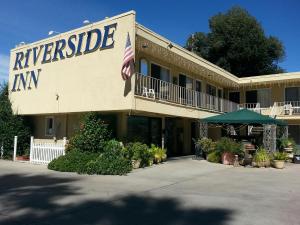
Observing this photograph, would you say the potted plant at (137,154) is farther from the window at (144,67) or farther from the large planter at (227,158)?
the large planter at (227,158)

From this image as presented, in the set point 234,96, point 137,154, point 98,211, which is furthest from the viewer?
point 234,96

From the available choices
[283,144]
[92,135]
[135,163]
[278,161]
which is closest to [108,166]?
[135,163]

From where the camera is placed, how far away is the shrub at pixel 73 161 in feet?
49.2

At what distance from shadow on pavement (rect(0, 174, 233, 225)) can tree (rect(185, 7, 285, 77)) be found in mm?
31705

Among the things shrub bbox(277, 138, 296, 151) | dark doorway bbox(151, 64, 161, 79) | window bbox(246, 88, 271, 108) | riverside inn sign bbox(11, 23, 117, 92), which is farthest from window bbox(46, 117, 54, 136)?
window bbox(246, 88, 271, 108)

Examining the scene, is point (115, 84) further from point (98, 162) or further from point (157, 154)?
point (157, 154)

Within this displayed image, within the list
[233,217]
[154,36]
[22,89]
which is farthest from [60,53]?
[233,217]

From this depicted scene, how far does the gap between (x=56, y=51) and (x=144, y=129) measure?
6179 millimetres

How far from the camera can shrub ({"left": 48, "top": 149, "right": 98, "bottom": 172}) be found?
1501 centimetres

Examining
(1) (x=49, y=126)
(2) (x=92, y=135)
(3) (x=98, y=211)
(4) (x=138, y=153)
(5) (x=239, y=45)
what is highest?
(5) (x=239, y=45)

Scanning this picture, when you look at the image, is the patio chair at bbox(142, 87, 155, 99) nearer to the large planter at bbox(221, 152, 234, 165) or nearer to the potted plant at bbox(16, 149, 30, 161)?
the large planter at bbox(221, 152, 234, 165)

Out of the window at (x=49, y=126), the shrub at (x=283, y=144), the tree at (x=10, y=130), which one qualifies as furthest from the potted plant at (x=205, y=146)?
the tree at (x=10, y=130)

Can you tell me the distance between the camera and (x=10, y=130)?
20.5m

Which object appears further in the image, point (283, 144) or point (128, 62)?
point (283, 144)
